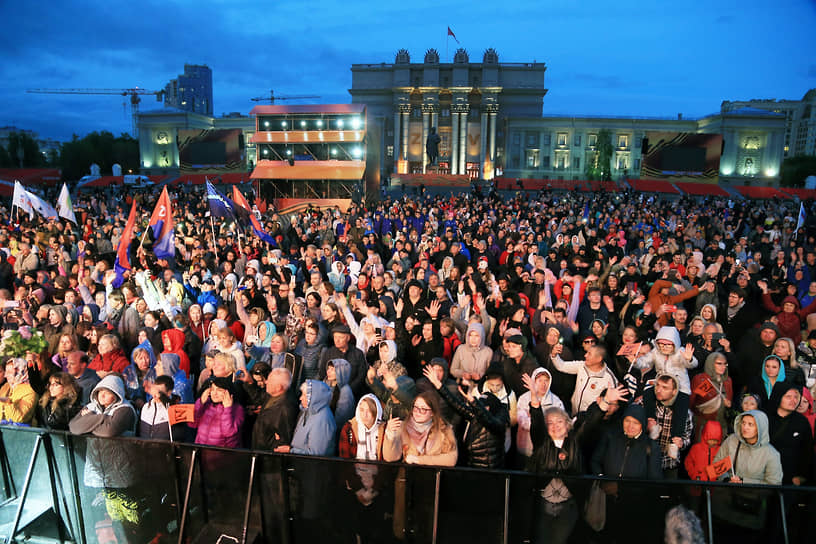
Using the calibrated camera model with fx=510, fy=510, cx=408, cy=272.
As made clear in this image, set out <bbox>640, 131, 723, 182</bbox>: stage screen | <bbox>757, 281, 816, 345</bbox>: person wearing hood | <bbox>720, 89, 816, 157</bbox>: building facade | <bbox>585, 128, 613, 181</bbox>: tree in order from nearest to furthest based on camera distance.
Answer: <bbox>757, 281, 816, 345</bbox>: person wearing hood → <bbox>640, 131, 723, 182</bbox>: stage screen → <bbox>585, 128, 613, 181</bbox>: tree → <bbox>720, 89, 816, 157</bbox>: building facade

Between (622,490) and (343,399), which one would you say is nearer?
(622,490)

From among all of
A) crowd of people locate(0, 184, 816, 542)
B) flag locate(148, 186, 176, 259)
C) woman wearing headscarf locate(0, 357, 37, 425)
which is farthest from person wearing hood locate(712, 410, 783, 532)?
flag locate(148, 186, 176, 259)

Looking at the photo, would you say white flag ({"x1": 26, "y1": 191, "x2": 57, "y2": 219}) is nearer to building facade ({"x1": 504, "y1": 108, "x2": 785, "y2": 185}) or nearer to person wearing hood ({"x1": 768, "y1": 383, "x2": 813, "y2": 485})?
person wearing hood ({"x1": 768, "y1": 383, "x2": 813, "y2": 485})

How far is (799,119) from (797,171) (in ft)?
276

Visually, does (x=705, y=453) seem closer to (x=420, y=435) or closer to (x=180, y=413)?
(x=420, y=435)

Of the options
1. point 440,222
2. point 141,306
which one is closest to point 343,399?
point 141,306

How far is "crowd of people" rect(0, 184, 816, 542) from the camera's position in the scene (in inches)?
149

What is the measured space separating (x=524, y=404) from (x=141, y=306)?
5.55 meters

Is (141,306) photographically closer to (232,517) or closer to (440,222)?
(232,517)

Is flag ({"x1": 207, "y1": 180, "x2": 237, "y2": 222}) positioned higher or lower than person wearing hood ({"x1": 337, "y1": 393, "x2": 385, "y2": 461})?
higher

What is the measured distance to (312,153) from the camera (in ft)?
105

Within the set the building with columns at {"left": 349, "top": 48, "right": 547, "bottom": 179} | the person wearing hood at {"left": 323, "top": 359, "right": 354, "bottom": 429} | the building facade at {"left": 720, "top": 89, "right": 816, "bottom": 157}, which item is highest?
the building facade at {"left": 720, "top": 89, "right": 816, "bottom": 157}

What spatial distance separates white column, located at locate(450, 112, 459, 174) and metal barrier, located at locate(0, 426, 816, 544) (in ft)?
221

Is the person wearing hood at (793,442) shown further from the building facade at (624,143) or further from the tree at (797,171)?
the tree at (797,171)
